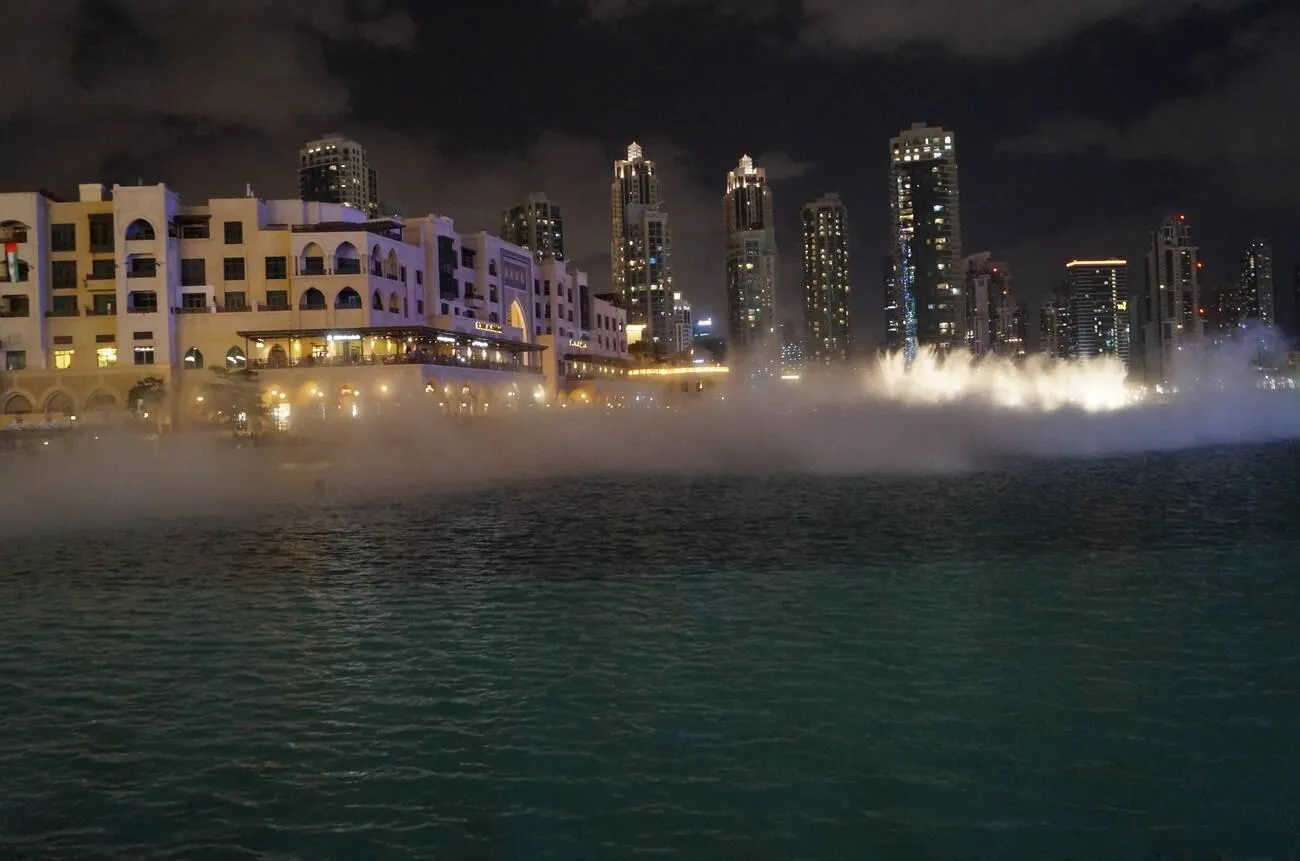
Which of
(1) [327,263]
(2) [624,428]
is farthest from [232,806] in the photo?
(1) [327,263]

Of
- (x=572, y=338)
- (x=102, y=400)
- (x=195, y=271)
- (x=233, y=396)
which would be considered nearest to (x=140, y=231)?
(x=195, y=271)

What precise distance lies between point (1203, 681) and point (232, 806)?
11518 millimetres

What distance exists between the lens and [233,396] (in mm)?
78062

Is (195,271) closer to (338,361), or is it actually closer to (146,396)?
(146,396)

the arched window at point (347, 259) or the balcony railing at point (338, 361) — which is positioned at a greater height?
the arched window at point (347, 259)

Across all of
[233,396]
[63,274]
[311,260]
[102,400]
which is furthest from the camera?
[311,260]

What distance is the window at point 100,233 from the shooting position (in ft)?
282

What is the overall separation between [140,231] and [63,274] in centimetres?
661

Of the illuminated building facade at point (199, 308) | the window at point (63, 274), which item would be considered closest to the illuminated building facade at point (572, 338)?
the illuminated building facade at point (199, 308)

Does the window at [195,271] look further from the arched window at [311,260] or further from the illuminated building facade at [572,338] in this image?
the illuminated building facade at [572,338]

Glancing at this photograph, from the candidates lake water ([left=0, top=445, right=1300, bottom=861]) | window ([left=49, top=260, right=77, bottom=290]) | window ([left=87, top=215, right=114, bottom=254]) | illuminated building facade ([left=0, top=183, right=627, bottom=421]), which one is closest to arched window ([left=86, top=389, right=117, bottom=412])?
illuminated building facade ([left=0, top=183, right=627, bottom=421])

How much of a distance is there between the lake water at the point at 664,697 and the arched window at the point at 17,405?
64148 mm

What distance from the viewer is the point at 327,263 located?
292 feet

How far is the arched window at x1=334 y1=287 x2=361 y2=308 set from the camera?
295 feet
